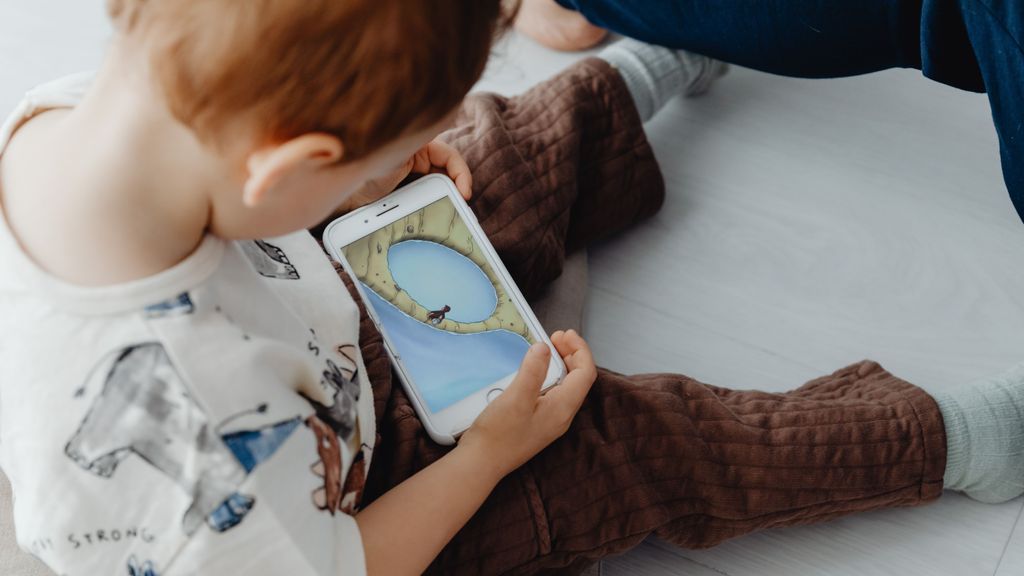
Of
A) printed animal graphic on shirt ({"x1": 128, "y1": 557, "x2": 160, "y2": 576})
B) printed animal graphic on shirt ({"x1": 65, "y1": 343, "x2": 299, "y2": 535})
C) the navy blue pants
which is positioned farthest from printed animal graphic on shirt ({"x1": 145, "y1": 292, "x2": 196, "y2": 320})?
the navy blue pants

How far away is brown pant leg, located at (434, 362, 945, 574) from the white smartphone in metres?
0.06

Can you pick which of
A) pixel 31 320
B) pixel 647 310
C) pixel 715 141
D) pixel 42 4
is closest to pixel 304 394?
pixel 31 320

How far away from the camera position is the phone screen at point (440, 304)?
0.69m

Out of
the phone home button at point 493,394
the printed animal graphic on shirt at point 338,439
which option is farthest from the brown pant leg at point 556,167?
the printed animal graphic on shirt at point 338,439

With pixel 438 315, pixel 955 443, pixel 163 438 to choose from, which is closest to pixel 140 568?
pixel 163 438

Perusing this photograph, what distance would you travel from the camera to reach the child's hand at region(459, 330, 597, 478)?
2.06ft

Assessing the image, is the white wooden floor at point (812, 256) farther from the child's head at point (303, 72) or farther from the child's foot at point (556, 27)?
the child's head at point (303, 72)

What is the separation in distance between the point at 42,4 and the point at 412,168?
1.73ft

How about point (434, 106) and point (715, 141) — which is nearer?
point (434, 106)

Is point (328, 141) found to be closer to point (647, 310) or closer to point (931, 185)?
point (647, 310)

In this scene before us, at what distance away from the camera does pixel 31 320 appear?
45 cm

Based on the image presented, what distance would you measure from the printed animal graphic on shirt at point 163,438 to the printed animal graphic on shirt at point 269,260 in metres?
0.13

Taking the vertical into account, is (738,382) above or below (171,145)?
below

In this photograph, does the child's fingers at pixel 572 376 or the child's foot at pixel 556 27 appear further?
the child's foot at pixel 556 27
